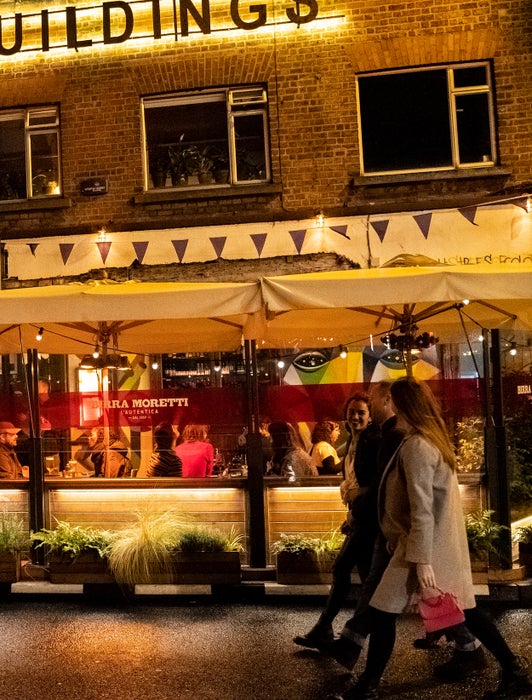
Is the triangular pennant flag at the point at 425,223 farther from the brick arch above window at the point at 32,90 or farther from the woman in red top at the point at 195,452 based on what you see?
the brick arch above window at the point at 32,90

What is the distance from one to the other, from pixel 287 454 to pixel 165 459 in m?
1.34

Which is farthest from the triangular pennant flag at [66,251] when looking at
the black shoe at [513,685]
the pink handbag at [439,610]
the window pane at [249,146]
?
the black shoe at [513,685]

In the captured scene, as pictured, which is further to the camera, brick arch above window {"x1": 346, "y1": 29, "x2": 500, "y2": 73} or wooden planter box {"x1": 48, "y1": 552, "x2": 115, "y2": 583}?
brick arch above window {"x1": 346, "y1": 29, "x2": 500, "y2": 73}

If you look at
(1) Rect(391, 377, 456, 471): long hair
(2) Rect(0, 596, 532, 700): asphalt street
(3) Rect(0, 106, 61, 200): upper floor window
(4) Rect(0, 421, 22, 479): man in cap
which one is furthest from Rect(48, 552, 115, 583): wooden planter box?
(3) Rect(0, 106, 61, 200): upper floor window

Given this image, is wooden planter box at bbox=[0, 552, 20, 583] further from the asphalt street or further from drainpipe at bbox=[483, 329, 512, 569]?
drainpipe at bbox=[483, 329, 512, 569]

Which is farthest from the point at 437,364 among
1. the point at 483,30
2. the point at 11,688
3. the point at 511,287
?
the point at 11,688

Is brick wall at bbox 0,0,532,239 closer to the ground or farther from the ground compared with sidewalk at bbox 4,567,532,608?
farther from the ground

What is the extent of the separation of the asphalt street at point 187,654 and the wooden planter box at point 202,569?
0.20 m

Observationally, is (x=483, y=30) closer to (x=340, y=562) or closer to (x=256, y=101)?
(x=256, y=101)

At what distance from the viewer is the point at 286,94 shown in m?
10.8

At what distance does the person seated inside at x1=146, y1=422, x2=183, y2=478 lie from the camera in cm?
824

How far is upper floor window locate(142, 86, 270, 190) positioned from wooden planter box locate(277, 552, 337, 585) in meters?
5.85

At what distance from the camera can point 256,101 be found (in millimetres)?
11070

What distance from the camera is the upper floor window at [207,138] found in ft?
36.4
